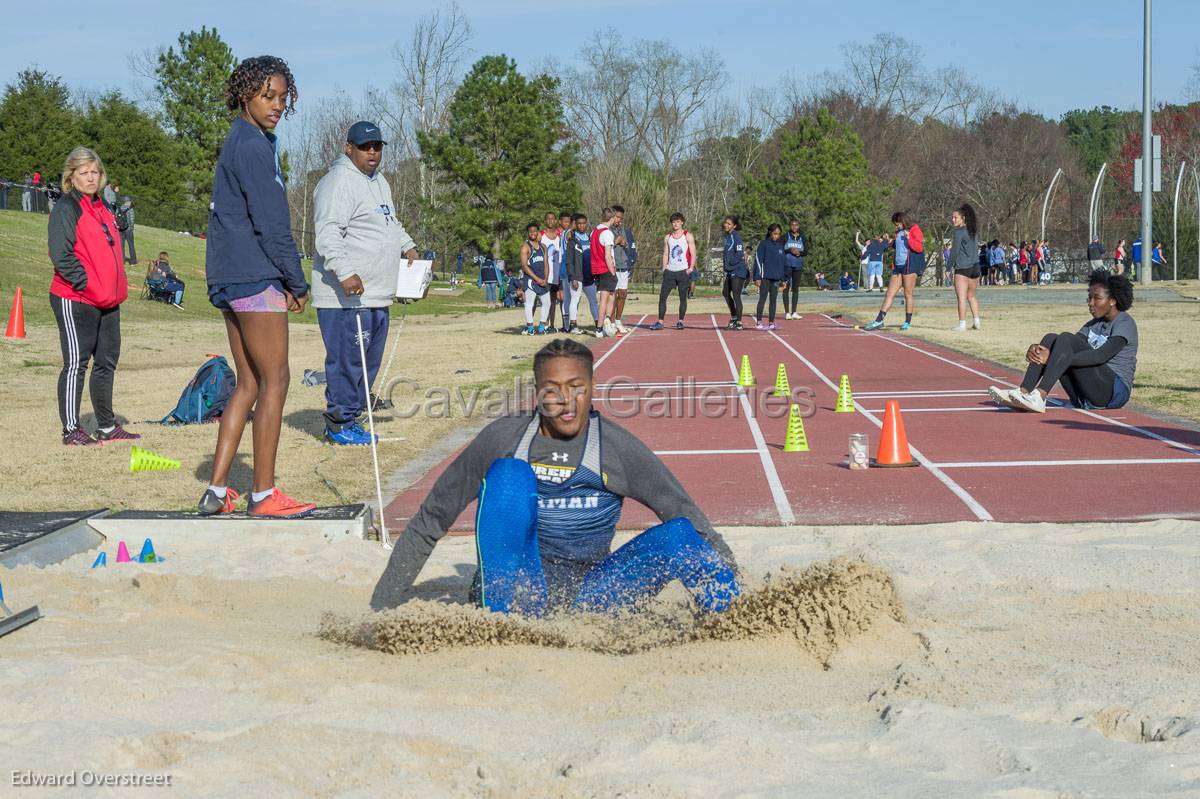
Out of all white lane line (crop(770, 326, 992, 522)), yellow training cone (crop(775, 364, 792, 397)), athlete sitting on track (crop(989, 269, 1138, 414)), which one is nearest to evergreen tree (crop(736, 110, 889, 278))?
yellow training cone (crop(775, 364, 792, 397))

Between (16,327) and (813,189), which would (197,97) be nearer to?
(813,189)

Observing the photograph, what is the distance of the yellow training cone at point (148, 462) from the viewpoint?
823 centimetres

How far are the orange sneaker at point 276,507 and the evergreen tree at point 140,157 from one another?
5560 centimetres

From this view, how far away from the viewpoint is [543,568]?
468 cm

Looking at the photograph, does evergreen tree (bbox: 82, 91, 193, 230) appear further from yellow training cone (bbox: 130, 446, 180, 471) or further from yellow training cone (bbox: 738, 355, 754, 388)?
yellow training cone (bbox: 130, 446, 180, 471)

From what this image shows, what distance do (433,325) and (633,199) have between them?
27.2 m

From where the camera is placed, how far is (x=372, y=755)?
10.9 ft

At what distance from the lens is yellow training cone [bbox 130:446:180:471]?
324 inches

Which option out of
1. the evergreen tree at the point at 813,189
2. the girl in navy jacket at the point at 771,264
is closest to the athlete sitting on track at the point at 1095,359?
the girl in navy jacket at the point at 771,264

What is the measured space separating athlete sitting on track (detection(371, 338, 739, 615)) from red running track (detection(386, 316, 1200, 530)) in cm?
214

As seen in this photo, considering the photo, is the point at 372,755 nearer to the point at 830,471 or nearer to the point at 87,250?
the point at 830,471

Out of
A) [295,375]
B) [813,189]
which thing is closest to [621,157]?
[813,189]

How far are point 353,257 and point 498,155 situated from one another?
44035mm

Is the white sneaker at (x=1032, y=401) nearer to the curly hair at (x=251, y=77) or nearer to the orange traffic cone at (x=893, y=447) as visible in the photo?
the orange traffic cone at (x=893, y=447)
